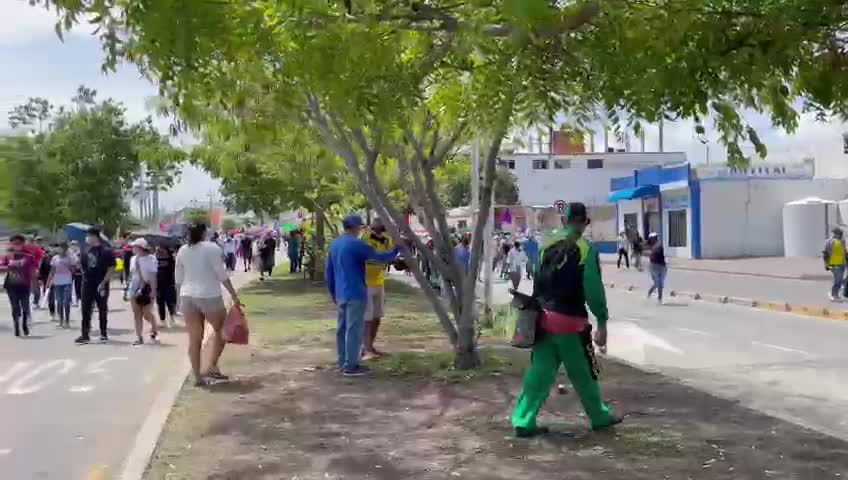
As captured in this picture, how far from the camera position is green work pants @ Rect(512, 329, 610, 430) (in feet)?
22.7

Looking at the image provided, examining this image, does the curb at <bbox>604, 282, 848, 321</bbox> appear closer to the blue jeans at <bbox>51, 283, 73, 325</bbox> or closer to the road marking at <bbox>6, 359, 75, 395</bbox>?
the road marking at <bbox>6, 359, 75, 395</bbox>

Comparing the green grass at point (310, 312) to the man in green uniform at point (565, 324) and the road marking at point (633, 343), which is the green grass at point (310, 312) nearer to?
A: the road marking at point (633, 343)

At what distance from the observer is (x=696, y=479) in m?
5.93

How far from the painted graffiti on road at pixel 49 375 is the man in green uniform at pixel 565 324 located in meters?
5.07

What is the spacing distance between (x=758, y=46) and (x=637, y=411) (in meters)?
3.02

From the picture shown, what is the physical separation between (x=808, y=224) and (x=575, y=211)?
1317 inches

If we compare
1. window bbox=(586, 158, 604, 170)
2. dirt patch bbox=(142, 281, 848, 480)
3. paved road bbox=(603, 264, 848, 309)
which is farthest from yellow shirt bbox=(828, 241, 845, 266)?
window bbox=(586, 158, 604, 170)

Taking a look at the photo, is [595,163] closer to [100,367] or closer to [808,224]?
[808,224]

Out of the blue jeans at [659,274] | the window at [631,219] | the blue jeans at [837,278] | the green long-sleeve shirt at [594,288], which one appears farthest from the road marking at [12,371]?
the window at [631,219]

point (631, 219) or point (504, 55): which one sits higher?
point (504, 55)

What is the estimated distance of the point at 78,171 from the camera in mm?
42250

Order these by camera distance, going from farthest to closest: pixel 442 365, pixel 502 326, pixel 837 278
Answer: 1. pixel 837 278
2. pixel 502 326
3. pixel 442 365

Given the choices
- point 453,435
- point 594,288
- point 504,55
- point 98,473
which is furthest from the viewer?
point 504,55

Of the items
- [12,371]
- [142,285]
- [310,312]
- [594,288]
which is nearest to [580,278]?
[594,288]
